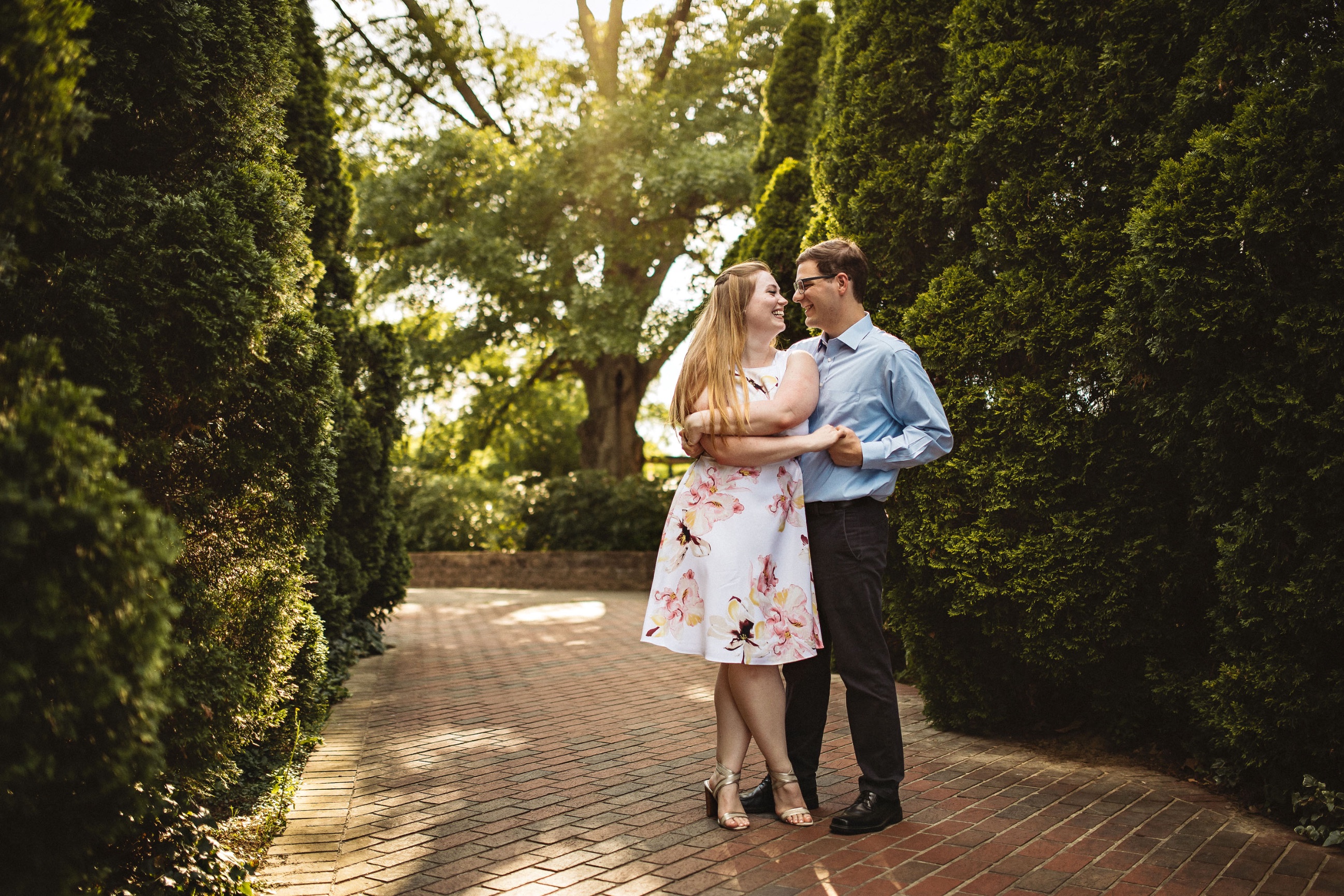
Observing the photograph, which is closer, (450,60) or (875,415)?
(875,415)

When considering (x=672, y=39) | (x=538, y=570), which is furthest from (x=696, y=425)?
(x=672, y=39)

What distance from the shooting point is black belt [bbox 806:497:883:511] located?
3.72 m

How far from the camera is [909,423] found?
12.4ft

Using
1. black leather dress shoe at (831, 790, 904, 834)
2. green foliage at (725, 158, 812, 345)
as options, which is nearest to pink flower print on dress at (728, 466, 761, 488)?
black leather dress shoe at (831, 790, 904, 834)

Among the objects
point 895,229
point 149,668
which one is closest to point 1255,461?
point 895,229

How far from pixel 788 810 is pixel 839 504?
3.94ft

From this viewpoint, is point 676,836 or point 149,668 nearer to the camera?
point 149,668

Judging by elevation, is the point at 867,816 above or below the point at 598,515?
below

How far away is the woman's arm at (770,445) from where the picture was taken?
11.7 feet

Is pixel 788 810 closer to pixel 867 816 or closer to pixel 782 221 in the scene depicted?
pixel 867 816

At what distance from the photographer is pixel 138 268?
2.83m

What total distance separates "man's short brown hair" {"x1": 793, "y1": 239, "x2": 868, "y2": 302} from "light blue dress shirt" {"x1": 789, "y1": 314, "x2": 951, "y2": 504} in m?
0.17

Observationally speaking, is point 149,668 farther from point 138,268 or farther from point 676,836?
point 676,836

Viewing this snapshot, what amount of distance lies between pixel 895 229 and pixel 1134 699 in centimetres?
273
